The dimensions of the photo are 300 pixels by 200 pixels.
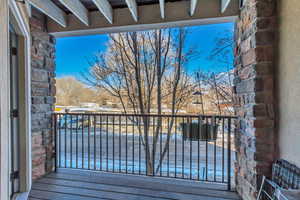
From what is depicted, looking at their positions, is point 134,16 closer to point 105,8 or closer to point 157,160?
point 105,8

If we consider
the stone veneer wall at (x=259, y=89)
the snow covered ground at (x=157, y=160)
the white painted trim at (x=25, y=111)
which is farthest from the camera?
the snow covered ground at (x=157, y=160)

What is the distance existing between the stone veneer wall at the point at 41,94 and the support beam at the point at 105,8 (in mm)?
1039

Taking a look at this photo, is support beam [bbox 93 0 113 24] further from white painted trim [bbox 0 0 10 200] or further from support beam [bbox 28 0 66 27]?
white painted trim [bbox 0 0 10 200]

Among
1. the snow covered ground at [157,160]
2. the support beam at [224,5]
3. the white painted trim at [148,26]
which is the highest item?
the support beam at [224,5]

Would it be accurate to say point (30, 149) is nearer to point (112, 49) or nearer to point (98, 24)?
point (98, 24)

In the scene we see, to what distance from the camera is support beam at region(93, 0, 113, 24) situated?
211cm

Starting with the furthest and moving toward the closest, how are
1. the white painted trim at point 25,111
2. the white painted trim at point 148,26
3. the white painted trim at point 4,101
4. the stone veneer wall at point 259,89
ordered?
the white painted trim at point 148,26 < the white painted trim at point 25,111 < the stone veneer wall at point 259,89 < the white painted trim at point 4,101

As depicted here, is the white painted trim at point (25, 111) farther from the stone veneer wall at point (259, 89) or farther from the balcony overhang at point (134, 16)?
the stone veneer wall at point (259, 89)

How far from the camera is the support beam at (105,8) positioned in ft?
6.91

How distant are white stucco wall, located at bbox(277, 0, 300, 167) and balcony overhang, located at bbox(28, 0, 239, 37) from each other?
0.73m

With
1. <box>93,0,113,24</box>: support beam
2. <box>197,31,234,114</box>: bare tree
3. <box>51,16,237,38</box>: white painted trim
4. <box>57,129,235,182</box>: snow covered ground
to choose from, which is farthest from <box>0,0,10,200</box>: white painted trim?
<box>197,31,234,114</box>: bare tree

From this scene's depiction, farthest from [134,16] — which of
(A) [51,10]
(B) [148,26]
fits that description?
(A) [51,10]

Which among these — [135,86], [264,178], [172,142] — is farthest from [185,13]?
[172,142]

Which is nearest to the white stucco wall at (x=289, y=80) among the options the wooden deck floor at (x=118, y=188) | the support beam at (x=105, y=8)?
the wooden deck floor at (x=118, y=188)
